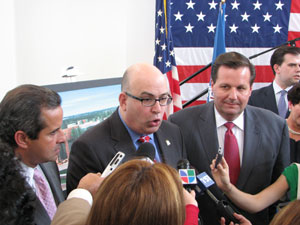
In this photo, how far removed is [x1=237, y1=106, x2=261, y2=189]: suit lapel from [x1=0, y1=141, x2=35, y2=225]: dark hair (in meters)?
1.36

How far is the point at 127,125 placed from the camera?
6.02 ft

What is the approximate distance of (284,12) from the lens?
5.29m

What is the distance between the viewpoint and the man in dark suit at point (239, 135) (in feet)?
6.82

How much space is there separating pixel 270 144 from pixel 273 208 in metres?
0.47

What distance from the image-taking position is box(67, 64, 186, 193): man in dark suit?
1.70 metres

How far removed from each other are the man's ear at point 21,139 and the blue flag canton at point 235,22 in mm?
4207

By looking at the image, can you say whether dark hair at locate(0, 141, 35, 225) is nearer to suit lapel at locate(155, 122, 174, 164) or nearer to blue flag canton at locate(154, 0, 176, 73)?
suit lapel at locate(155, 122, 174, 164)

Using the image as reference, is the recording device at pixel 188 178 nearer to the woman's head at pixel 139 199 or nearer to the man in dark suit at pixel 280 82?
the woman's head at pixel 139 199

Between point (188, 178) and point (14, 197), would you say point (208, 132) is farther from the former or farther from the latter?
point (14, 197)

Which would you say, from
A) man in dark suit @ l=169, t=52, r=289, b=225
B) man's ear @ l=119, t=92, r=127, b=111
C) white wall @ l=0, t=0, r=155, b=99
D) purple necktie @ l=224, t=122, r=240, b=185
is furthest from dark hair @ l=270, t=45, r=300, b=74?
man's ear @ l=119, t=92, r=127, b=111

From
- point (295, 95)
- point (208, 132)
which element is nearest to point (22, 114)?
point (208, 132)

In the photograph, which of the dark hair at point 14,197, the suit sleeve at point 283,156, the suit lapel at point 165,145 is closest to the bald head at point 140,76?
the suit lapel at point 165,145

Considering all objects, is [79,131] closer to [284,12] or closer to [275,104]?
[275,104]

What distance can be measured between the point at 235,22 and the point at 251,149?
3.71 metres
